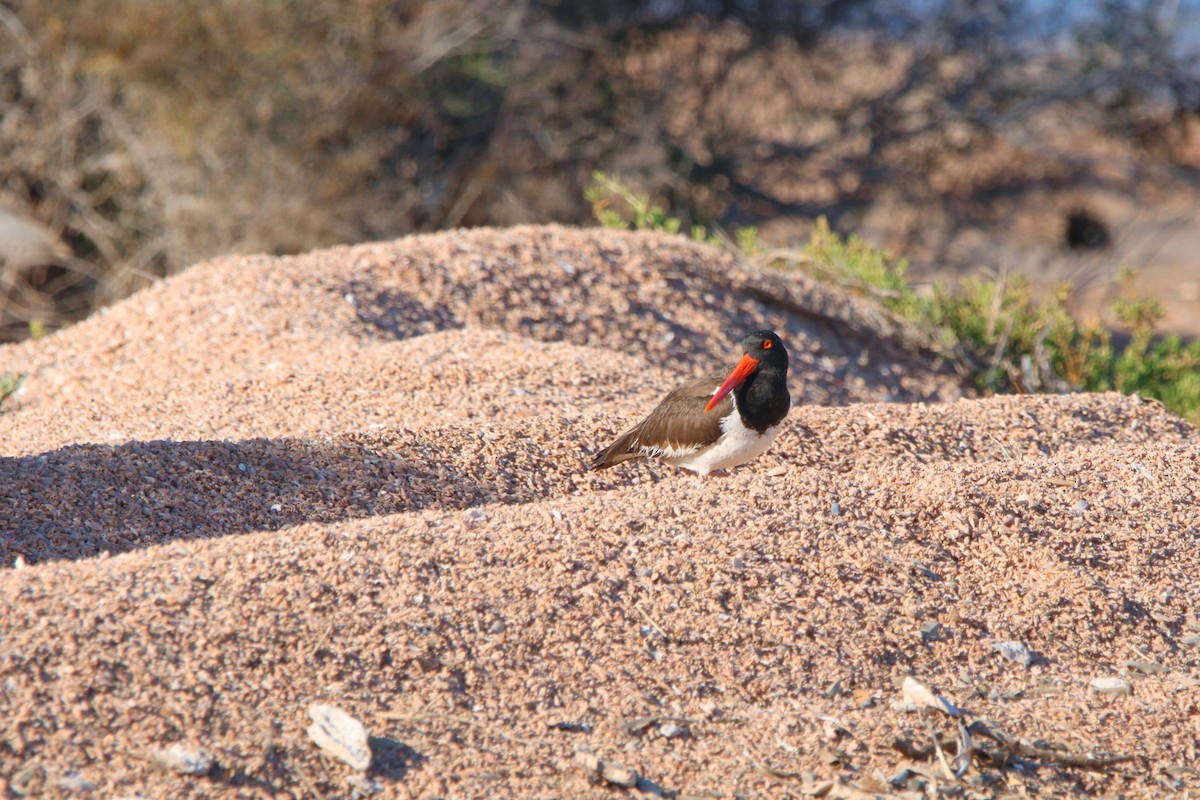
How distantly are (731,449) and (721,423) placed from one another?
0.32ft

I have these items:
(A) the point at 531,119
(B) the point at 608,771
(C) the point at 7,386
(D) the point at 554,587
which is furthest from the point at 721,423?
(A) the point at 531,119

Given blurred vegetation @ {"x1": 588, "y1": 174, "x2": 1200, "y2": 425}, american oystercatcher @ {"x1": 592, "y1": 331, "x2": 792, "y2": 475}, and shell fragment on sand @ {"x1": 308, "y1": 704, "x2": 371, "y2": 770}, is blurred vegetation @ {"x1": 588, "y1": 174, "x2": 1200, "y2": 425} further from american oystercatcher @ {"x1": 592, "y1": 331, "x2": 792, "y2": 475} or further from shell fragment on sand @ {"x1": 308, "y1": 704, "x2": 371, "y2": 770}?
shell fragment on sand @ {"x1": 308, "y1": 704, "x2": 371, "y2": 770}

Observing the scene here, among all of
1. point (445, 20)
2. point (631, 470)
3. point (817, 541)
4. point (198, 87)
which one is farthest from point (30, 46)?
point (817, 541)

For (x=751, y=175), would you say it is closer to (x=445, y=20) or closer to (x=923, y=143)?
(x=923, y=143)

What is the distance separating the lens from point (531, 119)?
1141 centimetres

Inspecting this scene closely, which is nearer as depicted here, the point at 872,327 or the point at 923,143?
the point at 872,327

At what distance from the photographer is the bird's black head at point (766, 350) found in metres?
4.19

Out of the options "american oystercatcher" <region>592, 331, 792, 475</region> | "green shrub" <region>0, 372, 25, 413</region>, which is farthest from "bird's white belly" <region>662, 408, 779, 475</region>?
"green shrub" <region>0, 372, 25, 413</region>

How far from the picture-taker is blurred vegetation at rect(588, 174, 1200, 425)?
6312 mm

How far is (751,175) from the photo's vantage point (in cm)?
1242

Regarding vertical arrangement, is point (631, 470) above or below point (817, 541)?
below

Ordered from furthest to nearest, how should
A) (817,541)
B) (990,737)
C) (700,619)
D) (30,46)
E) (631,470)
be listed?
(30,46), (631,470), (817,541), (700,619), (990,737)

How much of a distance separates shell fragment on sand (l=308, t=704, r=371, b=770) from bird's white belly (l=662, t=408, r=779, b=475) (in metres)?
1.87

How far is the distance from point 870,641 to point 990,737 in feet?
1.43
